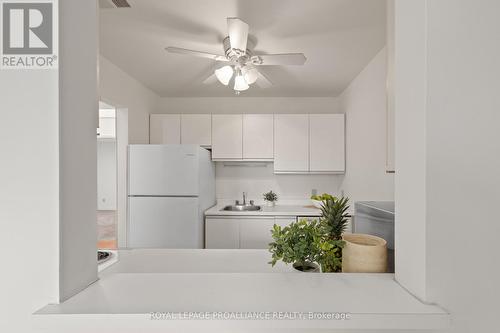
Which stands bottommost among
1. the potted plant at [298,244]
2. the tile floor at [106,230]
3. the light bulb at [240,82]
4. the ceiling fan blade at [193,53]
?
the tile floor at [106,230]

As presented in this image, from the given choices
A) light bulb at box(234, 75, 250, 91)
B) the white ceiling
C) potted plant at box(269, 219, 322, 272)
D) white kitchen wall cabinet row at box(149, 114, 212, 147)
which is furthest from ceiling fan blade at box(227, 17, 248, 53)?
white kitchen wall cabinet row at box(149, 114, 212, 147)

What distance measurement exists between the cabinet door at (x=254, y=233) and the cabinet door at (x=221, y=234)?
0.22 feet

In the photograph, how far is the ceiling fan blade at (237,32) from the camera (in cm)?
149

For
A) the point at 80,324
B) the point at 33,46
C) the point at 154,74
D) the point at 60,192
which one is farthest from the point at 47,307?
the point at 154,74

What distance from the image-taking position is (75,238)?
0.52 m

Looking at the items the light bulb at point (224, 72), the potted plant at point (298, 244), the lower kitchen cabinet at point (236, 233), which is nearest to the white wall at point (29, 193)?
the potted plant at point (298, 244)

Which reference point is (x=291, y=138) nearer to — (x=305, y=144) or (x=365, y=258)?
(x=305, y=144)

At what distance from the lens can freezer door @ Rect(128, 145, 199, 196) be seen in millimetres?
2537

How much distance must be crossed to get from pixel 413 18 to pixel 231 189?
10.2 ft

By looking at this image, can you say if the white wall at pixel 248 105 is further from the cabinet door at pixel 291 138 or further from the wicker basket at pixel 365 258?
the wicker basket at pixel 365 258

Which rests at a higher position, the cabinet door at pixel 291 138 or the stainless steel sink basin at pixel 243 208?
the cabinet door at pixel 291 138

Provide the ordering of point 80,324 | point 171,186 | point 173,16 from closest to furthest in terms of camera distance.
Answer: point 80,324 < point 173,16 < point 171,186

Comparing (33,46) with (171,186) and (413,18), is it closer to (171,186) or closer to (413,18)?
(413,18)

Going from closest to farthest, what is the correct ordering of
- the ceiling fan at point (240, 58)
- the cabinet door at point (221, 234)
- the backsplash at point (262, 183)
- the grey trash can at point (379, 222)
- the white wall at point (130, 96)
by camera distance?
1. the grey trash can at point (379, 222)
2. the ceiling fan at point (240, 58)
3. the white wall at point (130, 96)
4. the cabinet door at point (221, 234)
5. the backsplash at point (262, 183)
